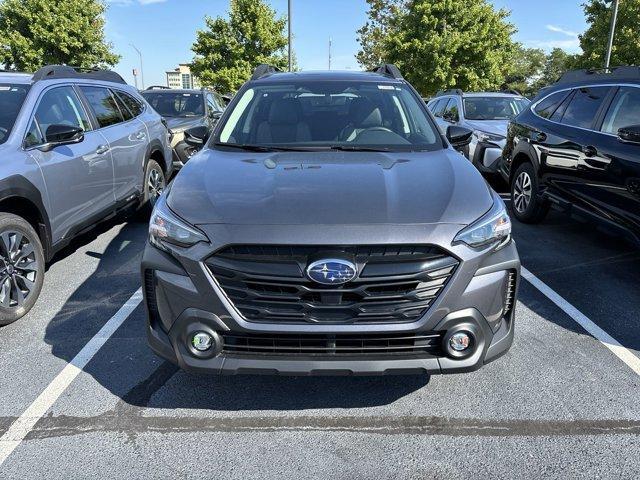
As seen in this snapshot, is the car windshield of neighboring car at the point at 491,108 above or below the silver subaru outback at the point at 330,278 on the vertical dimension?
above

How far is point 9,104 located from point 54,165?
1.88ft

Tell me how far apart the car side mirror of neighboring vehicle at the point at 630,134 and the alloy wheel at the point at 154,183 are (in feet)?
16.4

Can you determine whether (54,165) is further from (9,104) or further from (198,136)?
(198,136)

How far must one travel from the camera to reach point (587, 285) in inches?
186

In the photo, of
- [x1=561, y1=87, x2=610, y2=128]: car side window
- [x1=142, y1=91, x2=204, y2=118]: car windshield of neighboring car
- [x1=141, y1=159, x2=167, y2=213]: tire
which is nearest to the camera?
[x1=561, y1=87, x2=610, y2=128]: car side window

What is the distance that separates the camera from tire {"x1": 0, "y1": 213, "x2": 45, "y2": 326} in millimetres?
3775

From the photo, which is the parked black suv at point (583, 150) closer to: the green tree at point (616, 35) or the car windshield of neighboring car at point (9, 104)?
the car windshield of neighboring car at point (9, 104)

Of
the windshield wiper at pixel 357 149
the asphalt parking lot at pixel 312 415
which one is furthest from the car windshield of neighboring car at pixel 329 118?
the asphalt parking lot at pixel 312 415

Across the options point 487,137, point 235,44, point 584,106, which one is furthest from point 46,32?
point 584,106

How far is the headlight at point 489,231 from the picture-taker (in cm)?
250

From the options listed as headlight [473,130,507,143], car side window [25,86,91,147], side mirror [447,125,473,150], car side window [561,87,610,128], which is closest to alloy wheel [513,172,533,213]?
car side window [561,87,610,128]

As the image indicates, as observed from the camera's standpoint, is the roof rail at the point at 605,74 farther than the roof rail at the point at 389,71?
Yes

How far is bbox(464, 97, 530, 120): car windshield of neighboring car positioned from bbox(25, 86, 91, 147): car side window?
711 centimetres

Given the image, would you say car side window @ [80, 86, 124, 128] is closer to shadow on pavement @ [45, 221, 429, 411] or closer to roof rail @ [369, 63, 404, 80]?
shadow on pavement @ [45, 221, 429, 411]
